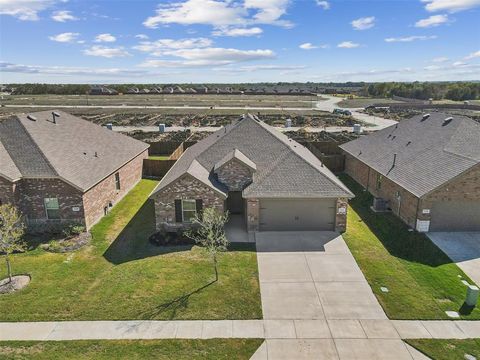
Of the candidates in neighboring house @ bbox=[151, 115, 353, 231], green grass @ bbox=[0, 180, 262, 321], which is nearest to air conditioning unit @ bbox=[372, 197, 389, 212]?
neighboring house @ bbox=[151, 115, 353, 231]

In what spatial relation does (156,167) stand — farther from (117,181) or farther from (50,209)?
(50,209)

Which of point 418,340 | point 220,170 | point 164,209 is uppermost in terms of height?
point 220,170

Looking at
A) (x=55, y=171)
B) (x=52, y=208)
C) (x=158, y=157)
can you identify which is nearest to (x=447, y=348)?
(x=55, y=171)

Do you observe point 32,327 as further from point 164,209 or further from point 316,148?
point 316,148

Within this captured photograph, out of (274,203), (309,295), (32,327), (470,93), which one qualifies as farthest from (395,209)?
(470,93)

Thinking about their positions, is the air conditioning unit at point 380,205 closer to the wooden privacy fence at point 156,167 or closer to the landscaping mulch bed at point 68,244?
the wooden privacy fence at point 156,167

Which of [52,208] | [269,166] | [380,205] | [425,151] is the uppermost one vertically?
[425,151]
